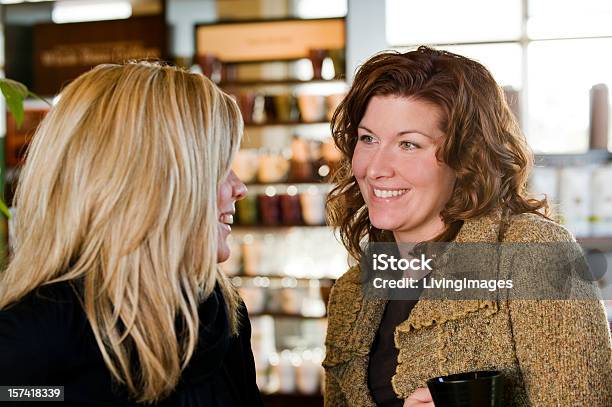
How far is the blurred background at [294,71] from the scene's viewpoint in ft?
11.7

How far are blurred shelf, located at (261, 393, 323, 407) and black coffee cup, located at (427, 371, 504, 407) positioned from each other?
2.99 m

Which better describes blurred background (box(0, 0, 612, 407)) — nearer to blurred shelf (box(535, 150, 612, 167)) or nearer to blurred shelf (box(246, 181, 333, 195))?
blurred shelf (box(246, 181, 333, 195))

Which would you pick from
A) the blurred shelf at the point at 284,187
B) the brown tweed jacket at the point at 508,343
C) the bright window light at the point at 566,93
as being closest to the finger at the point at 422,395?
the brown tweed jacket at the point at 508,343

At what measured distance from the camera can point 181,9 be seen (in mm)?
4098

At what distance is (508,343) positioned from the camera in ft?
4.13

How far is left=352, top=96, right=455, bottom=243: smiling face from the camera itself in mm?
1393

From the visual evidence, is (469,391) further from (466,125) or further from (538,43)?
(538,43)

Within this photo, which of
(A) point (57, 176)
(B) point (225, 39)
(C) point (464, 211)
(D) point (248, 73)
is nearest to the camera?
(A) point (57, 176)

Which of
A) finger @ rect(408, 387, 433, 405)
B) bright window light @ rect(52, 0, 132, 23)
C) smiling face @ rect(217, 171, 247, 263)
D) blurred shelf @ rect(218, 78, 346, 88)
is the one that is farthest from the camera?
bright window light @ rect(52, 0, 132, 23)

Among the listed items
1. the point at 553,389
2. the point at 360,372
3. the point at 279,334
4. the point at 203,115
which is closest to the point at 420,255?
the point at 360,372

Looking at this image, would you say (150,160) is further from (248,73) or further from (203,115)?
(248,73)

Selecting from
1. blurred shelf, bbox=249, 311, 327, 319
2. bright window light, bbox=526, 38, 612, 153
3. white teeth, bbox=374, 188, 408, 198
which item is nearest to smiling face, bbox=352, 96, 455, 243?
white teeth, bbox=374, 188, 408, 198

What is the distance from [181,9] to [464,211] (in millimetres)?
3024

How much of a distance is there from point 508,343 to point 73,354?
672mm
